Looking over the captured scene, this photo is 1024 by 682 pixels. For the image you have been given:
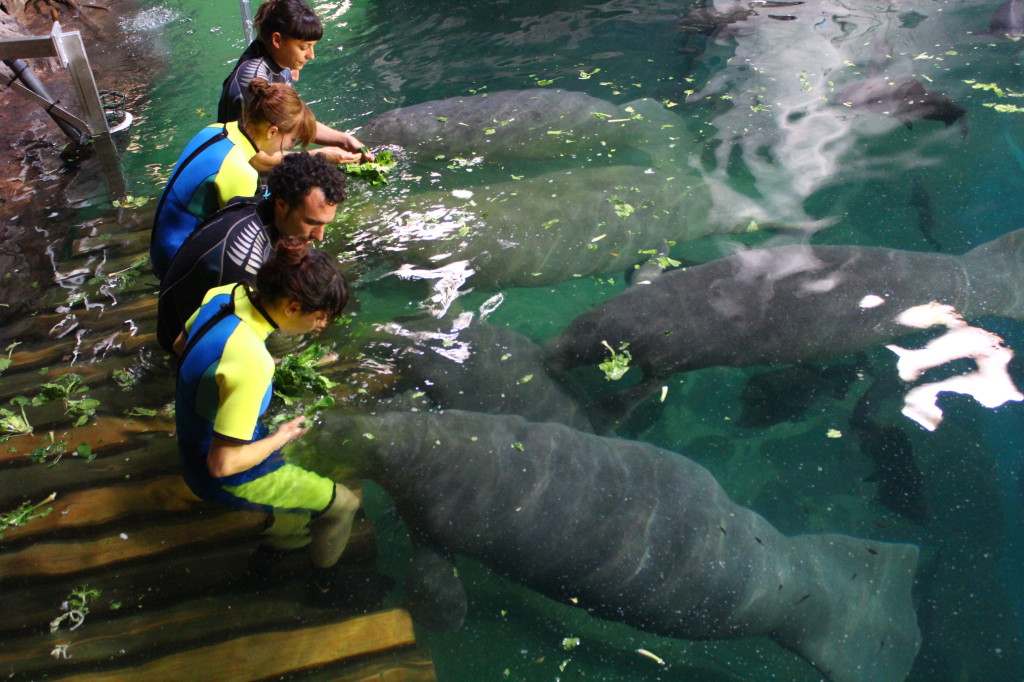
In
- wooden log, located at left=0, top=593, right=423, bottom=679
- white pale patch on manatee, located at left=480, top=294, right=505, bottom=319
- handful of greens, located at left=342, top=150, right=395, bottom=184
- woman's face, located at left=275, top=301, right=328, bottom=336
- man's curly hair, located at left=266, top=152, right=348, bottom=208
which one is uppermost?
man's curly hair, located at left=266, top=152, right=348, bottom=208

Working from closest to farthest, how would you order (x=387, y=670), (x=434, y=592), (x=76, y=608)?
1. (x=387, y=670)
2. (x=76, y=608)
3. (x=434, y=592)

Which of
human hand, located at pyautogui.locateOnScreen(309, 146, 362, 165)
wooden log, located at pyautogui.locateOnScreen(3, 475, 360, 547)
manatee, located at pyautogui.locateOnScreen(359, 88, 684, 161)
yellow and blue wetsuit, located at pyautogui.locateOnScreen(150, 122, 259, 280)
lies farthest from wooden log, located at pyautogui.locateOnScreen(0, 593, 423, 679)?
manatee, located at pyautogui.locateOnScreen(359, 88, 684, 161)

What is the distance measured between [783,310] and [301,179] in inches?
153

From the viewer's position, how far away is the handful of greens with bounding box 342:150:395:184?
6633 mm

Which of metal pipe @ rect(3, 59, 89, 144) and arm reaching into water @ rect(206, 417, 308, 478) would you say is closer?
arm reaching into water @ rect(206, 417, 308, 478)

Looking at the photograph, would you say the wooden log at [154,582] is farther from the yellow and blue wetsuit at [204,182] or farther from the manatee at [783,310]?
the manatee at [783,310]

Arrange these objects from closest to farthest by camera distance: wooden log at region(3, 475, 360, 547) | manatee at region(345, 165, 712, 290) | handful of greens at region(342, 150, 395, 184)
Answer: wooden log at region(3, 475, 360, 547), manatee at region(345, 165, 712, 290), handful of greens at region(342, 150, 395, 184)

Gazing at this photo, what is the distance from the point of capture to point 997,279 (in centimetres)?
560

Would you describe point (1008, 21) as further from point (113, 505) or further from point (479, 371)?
point (113, 505)

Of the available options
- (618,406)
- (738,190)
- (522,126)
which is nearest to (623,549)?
(618,406)

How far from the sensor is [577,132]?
832 centimetres

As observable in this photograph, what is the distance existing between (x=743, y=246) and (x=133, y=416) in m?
5.39

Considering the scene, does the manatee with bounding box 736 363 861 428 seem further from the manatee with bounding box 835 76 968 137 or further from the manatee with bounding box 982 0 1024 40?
the manatee with bounding box 982 0 1024 40

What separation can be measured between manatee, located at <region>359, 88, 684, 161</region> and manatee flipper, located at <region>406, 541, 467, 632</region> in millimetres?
5174
